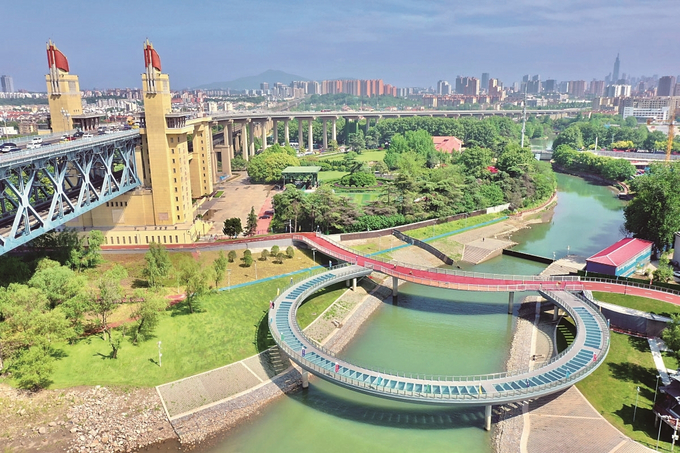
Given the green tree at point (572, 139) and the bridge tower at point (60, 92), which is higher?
the bridge tower at point (60, 92)

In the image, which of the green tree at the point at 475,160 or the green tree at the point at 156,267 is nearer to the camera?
the green tree at the point at 156,267

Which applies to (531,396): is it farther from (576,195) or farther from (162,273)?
(576,195)

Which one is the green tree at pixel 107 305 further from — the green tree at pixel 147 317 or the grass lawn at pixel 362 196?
the grass lawn at pixel 362 196

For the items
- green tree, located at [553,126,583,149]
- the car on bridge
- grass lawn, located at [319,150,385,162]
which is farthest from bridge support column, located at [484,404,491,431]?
green tree, located at [553,126,583,149]

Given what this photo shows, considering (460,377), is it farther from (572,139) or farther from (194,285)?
(572,139)

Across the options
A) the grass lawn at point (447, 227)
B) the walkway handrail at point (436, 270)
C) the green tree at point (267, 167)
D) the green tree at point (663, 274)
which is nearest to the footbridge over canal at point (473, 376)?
the walkway handrail at point (436, 270)

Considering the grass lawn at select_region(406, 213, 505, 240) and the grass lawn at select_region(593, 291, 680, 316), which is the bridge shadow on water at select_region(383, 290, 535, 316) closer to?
the grass lawn at select_region(593, 291, 680, 316)

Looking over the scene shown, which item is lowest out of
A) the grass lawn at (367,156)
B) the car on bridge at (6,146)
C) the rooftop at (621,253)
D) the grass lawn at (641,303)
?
the grass lawn at (641,303)
